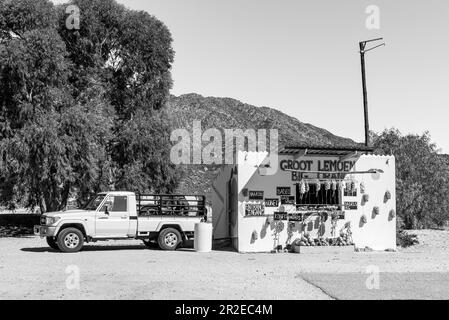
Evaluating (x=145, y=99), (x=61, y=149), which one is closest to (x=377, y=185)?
(x=61, y=149)

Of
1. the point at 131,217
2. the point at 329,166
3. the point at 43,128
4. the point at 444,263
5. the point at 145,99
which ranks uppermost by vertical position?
the point at 145,99

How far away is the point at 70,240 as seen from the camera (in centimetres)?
1953

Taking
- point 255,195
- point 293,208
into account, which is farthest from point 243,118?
point 255,195

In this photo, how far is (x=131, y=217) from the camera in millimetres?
20266

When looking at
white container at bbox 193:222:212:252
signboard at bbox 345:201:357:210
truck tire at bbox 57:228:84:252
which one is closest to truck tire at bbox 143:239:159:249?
white container at bbox 193:222:212:252

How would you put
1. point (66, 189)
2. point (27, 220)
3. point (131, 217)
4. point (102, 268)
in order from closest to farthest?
point (102, 268), point (131, 217), point (66, 189), point (27, 220)

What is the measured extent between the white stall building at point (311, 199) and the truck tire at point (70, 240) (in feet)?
18.0

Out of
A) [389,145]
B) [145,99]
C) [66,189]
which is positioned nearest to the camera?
[66,189]

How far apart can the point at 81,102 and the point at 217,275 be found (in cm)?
2002

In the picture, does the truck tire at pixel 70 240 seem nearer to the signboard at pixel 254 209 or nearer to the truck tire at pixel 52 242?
the truck tire at pixel 52 242

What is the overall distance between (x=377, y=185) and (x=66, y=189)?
16.6 metres

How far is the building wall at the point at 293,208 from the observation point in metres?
20.6

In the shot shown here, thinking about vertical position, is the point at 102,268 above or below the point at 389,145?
below
